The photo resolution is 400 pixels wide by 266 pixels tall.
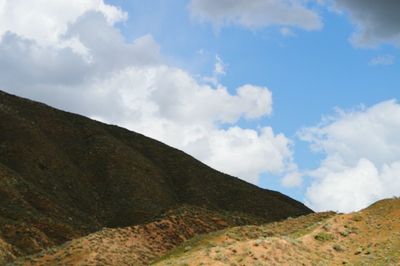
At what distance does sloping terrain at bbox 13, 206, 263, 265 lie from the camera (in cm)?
4188

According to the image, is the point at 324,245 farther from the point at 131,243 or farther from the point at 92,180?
the point at 92,180

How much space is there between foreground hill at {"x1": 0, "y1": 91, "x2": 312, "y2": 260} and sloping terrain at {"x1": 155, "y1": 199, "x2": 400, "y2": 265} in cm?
3680

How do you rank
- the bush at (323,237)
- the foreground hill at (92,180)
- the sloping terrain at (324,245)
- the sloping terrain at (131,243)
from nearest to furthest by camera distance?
the sloping terrain at (324,245)
the bush at (323,237)
the sloping terrain at (131,243)
the foreground hill at (92,180)

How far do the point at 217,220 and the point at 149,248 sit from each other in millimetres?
A: 13320

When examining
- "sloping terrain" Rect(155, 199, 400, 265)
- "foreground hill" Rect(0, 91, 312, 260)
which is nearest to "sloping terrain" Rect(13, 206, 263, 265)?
"sloping terrain" Rect(155, 199, 400, 265)

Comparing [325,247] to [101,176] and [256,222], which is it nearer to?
[256,222]

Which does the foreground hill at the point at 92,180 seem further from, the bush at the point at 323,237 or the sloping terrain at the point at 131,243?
the bush at the point at 323,237

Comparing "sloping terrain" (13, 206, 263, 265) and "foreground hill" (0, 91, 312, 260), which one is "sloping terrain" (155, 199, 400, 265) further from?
"foreground hill" (0, 91, 312, 260)

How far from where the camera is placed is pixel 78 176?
301 feet

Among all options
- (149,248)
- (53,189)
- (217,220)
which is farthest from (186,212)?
(53,189)

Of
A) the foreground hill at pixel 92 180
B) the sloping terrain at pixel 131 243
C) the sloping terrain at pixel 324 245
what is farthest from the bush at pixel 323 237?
the foreground hill at pixel 92 180

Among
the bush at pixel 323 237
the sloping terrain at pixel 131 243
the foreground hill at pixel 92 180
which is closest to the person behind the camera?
the bush at pixel 323 237

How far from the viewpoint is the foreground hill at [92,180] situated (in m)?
73.5

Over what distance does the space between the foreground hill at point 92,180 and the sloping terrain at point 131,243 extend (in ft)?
51.4
